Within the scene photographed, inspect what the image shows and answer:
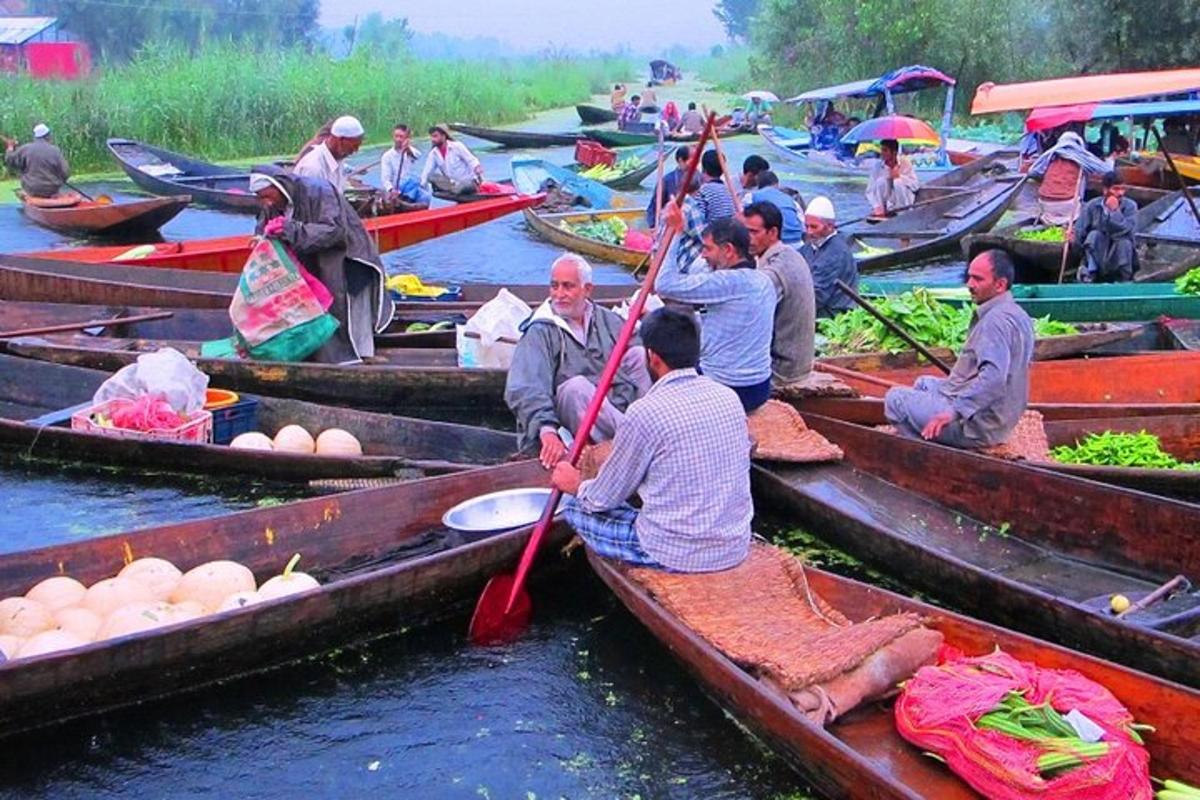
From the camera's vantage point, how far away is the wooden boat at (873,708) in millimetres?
3428

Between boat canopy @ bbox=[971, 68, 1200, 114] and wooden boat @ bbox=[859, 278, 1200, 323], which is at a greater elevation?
boat canopy @ bbox=[971, 68, 1200, 114]

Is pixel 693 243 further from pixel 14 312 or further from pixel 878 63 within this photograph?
pixel 878 63

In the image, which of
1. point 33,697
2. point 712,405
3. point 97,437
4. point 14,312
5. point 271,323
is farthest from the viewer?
point 14,312

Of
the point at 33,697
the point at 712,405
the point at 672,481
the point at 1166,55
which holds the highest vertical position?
the point at 1166,55

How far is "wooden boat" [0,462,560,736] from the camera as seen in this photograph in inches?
157

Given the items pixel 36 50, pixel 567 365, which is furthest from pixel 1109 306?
pixel 36 50

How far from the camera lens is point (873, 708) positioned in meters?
3.96

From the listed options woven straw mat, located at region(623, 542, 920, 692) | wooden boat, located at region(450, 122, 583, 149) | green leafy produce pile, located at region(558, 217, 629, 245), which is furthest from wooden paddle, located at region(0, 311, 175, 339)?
wooden boat, located at region(450, 122, 583, 149)

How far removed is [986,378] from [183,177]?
1425cm

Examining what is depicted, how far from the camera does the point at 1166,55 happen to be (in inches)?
904

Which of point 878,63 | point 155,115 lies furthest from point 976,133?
point 155,115

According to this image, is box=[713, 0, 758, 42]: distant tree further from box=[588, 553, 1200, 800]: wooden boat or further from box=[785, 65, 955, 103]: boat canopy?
box=[588, 553, 1200, 800]: wooden boat

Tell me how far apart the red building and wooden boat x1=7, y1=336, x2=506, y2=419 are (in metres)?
27.6

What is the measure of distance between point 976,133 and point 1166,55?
404 centimetres
